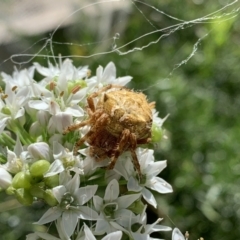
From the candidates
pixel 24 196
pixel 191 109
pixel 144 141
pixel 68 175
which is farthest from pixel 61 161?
pixel 191 109

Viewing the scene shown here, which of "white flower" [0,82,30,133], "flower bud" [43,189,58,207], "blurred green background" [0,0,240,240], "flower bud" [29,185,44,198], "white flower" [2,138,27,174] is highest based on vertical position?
"white flower" [0,82,30,133]

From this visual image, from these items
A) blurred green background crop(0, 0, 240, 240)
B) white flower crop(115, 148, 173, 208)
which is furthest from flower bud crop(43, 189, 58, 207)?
blurred green background crop(0, 0, 240, 240)

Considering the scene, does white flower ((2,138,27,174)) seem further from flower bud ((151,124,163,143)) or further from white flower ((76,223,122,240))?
flower bud ((151,124,163,143))

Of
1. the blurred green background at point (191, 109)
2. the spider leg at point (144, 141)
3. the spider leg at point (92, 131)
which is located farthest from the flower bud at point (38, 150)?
the blurred green background at point (191, 109)

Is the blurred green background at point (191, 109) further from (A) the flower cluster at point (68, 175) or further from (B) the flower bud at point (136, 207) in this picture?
(B) the flower bud at point (136, 207)

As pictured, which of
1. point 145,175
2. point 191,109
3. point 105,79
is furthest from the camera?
point 191,109

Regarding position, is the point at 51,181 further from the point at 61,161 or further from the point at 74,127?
the point at 74,127

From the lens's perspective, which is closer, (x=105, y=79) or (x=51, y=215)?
(x=51, y=215)
